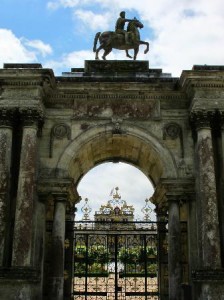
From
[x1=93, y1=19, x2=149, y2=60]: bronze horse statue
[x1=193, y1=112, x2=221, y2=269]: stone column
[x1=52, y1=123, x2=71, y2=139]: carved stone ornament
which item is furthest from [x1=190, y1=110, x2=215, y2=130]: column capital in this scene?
[x1=93, y1=19, x2=149, y2=60]: bronze horse statue

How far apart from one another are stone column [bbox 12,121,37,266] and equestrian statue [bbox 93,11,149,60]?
5225 millimetres

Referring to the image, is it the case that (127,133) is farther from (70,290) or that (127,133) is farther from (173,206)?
(70,290)

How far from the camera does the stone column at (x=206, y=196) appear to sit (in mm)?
13289

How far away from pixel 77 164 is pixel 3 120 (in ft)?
12.3

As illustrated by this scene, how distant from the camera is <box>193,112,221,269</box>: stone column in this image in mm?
13289

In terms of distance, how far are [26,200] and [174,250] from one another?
16.7ft

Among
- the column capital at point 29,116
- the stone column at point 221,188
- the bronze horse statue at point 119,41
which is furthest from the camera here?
the bronze horse statue at point 119,41

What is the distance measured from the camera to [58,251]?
47.2 feet

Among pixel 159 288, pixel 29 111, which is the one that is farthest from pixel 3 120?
pixel 159 288

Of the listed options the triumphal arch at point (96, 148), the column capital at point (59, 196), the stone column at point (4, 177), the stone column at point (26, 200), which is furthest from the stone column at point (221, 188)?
the stone column at point (4, 177)

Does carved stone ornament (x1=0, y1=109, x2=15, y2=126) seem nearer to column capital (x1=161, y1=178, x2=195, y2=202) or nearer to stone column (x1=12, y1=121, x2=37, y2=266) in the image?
stone column (x1=12, y1=121, x2=37, y2=266)

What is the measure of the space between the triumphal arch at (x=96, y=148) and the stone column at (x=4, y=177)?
32 millimetres

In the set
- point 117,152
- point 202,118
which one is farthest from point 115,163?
point 202,118

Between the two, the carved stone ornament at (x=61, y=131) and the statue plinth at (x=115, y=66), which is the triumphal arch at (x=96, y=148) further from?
the statue plinth at (x=115, y=66)
